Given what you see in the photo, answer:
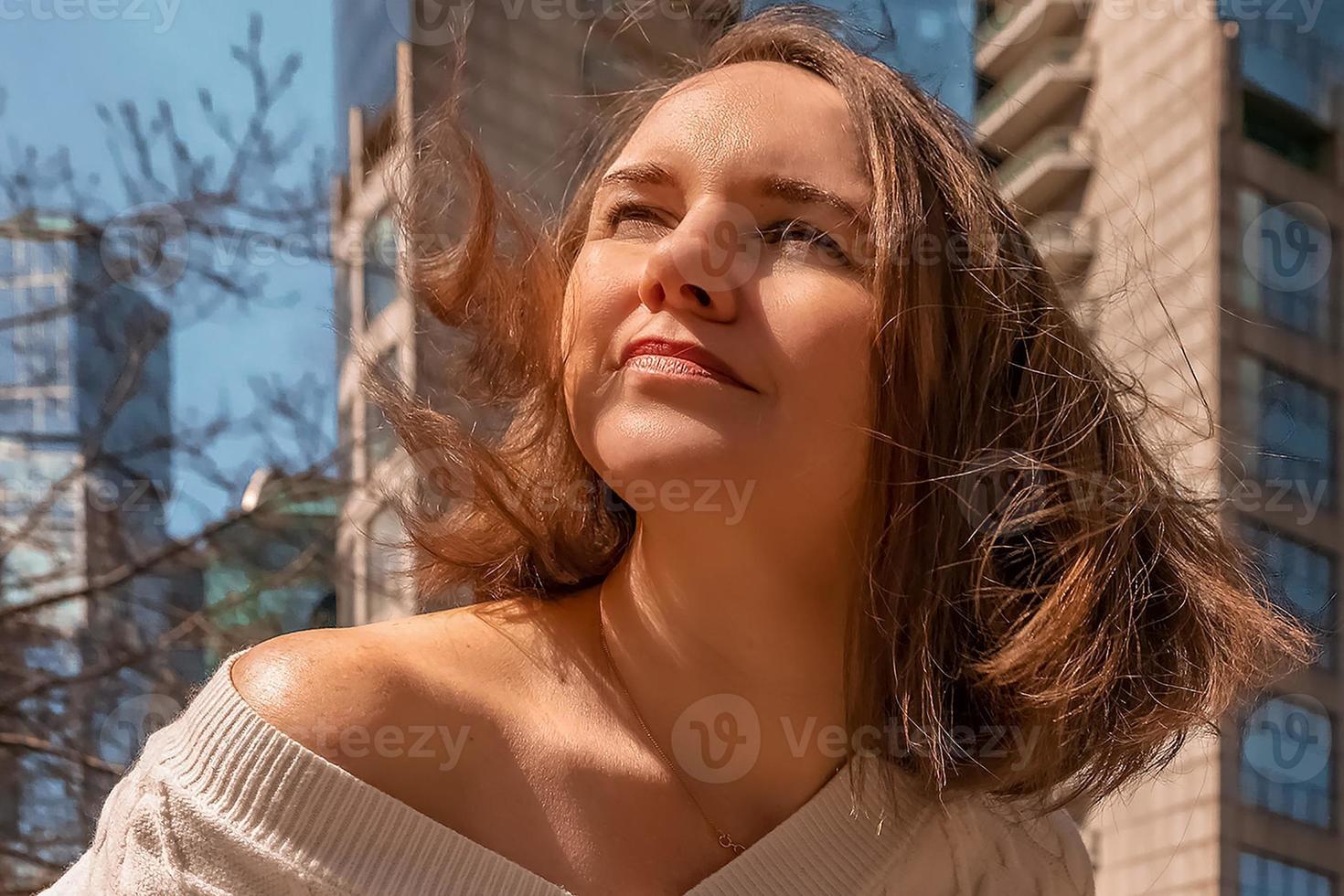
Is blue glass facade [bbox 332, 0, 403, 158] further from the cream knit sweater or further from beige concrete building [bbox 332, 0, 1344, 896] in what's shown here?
the cream knit sweater

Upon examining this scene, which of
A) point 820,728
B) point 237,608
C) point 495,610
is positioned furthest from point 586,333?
point 237,608

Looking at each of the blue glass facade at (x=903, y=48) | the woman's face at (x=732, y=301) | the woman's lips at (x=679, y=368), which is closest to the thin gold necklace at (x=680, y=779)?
the woman's face at (x=732, y=301)

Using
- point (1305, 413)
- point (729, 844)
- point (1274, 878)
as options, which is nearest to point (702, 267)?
point (729, 844)

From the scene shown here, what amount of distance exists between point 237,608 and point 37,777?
666mm

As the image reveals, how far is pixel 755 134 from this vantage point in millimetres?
1509

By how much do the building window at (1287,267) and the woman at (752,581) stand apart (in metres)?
7.44

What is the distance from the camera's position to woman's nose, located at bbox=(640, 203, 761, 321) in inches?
55.1

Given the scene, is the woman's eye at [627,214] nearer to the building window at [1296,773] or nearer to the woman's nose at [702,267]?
the woman's nose at [702,267]

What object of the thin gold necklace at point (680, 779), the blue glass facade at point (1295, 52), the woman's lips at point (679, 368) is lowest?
the thin gold necklace at point (680, 779)

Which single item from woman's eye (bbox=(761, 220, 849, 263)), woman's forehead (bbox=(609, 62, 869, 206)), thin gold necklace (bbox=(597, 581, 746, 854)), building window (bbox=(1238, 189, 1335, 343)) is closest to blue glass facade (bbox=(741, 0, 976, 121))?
woman's forehead (bbox=(609, 62, 869, 206))

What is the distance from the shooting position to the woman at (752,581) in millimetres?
1372

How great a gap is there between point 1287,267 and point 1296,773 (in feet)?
10.7

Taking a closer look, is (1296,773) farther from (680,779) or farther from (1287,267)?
(680,779)

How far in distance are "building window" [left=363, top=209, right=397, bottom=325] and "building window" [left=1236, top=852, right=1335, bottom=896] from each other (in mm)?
6685
